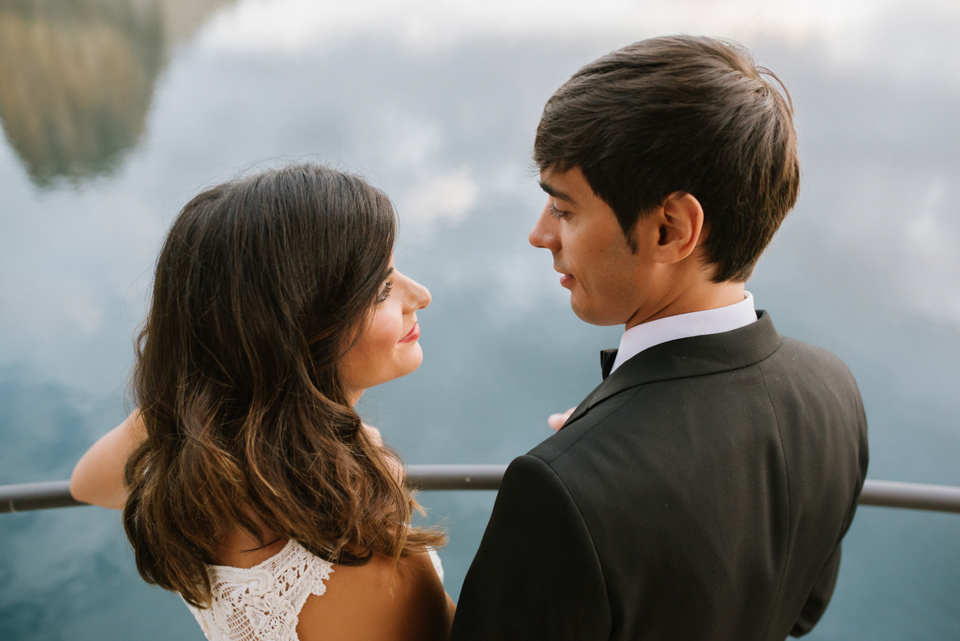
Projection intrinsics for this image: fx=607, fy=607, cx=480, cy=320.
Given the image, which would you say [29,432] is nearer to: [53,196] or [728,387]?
[53,196]

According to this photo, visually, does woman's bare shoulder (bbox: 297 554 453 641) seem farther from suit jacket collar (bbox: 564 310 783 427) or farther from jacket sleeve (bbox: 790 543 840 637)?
jacket sleeve (bbox: 790 543 840 637)

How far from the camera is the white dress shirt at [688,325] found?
0.88m

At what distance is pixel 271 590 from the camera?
91 cm

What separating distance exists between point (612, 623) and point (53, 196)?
7.83 meters

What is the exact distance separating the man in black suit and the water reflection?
26.7 ft

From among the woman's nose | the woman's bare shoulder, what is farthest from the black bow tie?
the woman's bare shoulder

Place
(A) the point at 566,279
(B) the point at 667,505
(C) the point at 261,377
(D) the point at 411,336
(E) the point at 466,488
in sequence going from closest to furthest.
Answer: (B) the point at 667,505
(C) the point at 261,377
(A) the point at 566,279
(D) the point at 411,336
(E) the point at 466,488

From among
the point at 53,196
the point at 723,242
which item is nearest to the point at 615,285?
the point at 723,242

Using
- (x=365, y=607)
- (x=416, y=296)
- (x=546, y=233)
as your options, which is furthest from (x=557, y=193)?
(x=365, y=607)

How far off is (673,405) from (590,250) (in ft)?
0.95

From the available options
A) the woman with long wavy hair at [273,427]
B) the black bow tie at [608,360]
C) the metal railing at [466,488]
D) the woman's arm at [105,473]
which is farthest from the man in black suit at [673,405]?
the woman's arm at [105,473]

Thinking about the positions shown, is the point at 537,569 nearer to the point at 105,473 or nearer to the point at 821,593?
the point at 821,593

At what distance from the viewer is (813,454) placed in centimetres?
87

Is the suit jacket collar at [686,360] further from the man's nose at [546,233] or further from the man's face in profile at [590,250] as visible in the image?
the man's nose at [546,233]
